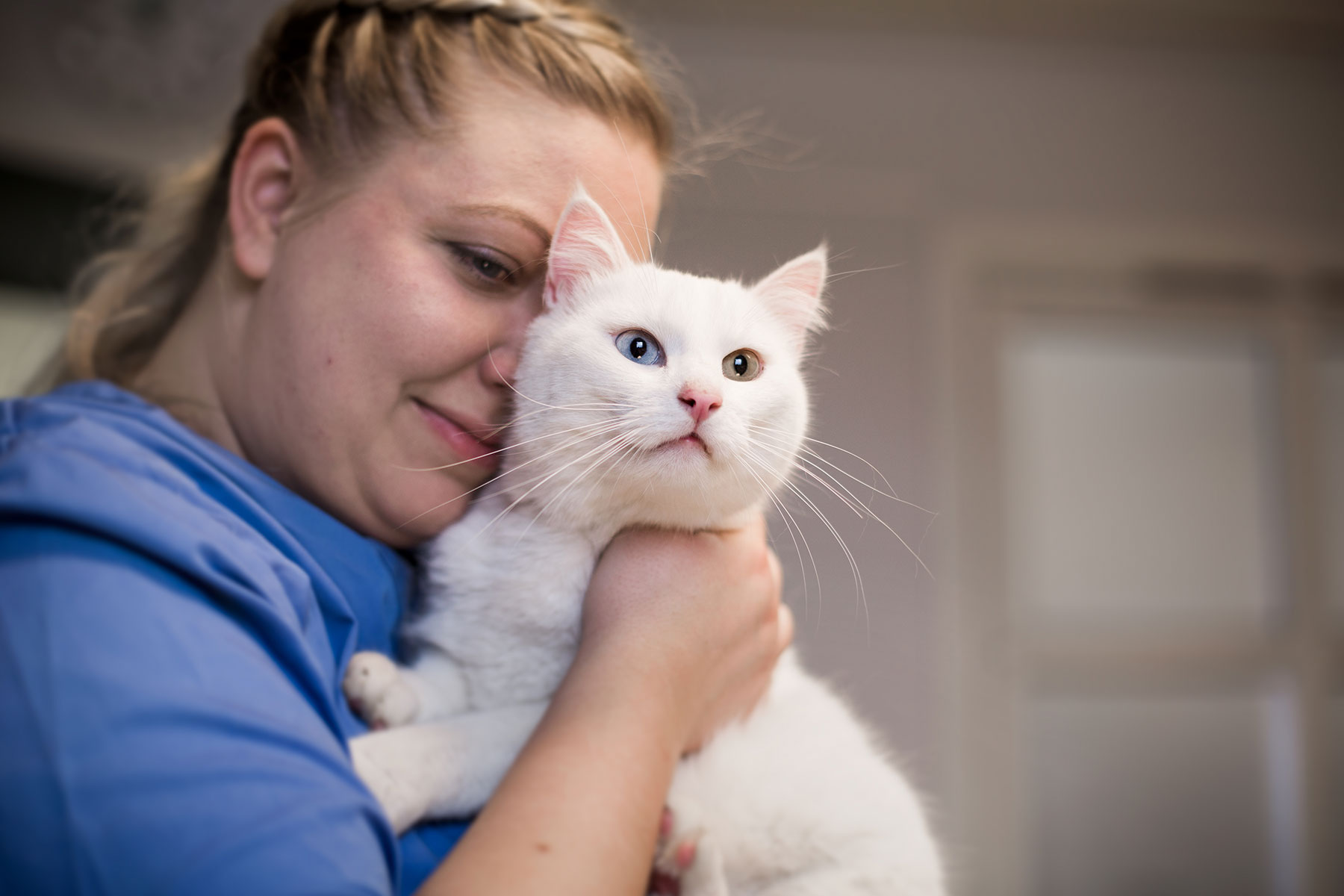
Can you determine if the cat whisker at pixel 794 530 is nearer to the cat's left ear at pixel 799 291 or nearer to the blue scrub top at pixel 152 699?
the cat's left ear at pixel 799 291

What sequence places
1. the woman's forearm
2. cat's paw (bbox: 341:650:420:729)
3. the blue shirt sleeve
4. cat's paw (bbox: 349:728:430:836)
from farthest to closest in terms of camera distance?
cat's paw (bbox: 341:650:420:729)
cat's paw (bbox: 349:728:430:836)
the woman's forearm
the blue shirt sleeve

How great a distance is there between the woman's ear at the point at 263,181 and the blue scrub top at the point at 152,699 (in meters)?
0.35

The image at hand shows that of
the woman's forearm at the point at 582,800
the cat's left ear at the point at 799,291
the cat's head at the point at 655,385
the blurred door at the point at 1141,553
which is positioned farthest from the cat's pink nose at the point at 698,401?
the blurred door at the point at 1141,553

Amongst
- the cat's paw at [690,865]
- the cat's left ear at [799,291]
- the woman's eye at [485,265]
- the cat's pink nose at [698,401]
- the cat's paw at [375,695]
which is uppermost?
the woman's eye at [485,265]

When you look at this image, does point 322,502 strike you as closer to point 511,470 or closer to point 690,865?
point 511,470

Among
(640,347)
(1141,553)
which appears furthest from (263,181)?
(1141,553)

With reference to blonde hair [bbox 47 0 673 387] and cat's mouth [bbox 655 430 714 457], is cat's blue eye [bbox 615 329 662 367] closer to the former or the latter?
cat's mouth [bbox 655 430 714 457]

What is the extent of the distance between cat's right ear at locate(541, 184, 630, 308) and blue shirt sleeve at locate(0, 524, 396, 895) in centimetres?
51

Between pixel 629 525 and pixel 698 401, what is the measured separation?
0.22 meters

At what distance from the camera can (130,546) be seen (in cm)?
67

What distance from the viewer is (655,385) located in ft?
2.92

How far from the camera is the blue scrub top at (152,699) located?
537 millimetres

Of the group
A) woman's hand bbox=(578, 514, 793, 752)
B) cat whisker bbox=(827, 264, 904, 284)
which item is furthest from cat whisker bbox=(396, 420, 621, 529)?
cat whisker bbox=(827, 264, 904, 284)

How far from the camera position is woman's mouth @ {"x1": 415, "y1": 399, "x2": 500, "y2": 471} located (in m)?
1.01
